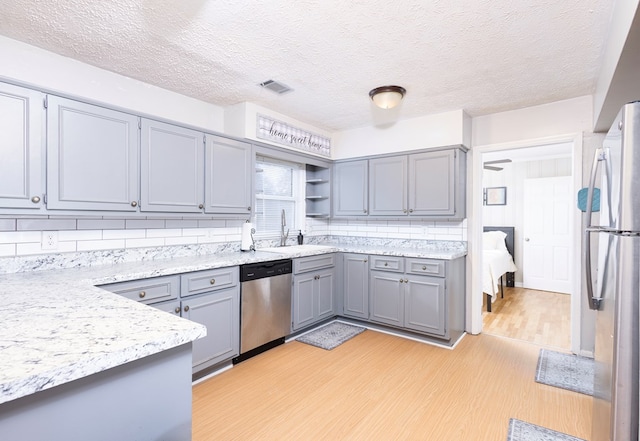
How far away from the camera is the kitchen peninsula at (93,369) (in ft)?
2.52

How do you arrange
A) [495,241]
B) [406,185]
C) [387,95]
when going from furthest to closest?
[495,241] → [406,185] → [387,95]

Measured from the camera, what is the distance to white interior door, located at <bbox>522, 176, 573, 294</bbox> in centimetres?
545

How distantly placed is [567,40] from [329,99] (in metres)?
1.82

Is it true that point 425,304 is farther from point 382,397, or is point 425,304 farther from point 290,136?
point 290,136

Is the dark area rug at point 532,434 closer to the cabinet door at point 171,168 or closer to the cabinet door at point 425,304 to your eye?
the cabinet door at point 425,304

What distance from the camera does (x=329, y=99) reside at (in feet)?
10.4

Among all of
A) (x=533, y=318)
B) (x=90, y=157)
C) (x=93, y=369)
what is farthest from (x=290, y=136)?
(x=533, y=318)

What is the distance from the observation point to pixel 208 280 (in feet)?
8.48

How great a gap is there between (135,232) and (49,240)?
0.56m

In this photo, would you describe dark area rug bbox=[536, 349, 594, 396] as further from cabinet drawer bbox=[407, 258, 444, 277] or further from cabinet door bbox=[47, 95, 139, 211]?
cabinet door bbox=[47, 95, 139, 211]

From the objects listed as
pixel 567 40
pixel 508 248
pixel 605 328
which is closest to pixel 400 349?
pixel 605 328

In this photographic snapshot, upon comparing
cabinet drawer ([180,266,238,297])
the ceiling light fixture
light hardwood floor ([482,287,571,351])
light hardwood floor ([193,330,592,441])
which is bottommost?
light hardwood floor ([193,330,592,441])

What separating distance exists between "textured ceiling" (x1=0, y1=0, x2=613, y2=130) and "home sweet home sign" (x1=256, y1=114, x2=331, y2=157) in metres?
0.38

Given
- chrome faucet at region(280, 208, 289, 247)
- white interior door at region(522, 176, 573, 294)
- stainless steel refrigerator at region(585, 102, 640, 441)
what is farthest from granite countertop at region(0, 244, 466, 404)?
white interior door at region(522, 176, 573, 294)
